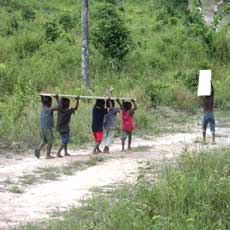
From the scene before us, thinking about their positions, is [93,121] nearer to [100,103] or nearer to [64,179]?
[100,103]

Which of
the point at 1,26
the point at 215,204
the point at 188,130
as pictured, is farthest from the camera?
the point at 1,26

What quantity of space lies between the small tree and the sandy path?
9.47m

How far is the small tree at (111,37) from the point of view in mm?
23906

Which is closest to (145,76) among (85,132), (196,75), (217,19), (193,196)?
(196,75)

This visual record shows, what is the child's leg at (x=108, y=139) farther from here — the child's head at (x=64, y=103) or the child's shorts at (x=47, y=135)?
the child's shorts at (x=47, y=135)

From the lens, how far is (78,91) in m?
19.3

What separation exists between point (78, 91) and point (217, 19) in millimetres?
11242

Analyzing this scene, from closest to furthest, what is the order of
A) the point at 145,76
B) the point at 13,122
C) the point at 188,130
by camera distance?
the point at 13,122
the point at 188,130
the point at 145,76

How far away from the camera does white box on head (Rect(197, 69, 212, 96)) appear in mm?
14227

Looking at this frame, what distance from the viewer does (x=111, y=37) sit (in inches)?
949

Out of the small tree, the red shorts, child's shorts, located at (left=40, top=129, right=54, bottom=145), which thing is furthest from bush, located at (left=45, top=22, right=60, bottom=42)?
child's shorts, located at (left=40, top=129, right=54, bottom=145)

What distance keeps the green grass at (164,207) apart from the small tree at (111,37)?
1580cm

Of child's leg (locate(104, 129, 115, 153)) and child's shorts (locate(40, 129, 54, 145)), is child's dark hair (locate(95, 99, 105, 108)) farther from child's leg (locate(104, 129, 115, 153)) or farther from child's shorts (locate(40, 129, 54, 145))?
child's shorts (locate(40, 129, 54, 145))

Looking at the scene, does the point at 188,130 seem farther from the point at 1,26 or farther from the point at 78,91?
the point at 1,26
